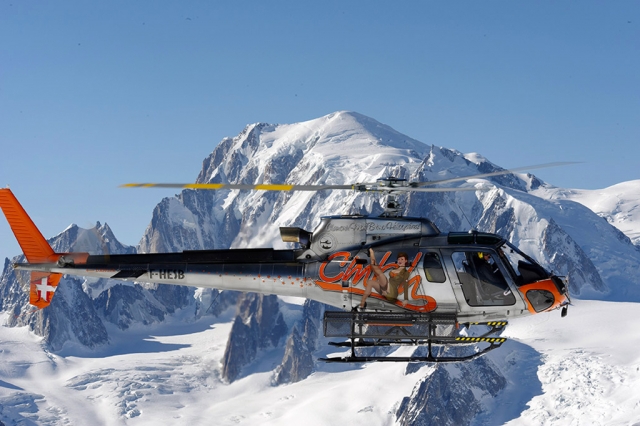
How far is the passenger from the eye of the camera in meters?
33.0

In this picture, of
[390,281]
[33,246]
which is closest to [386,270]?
[390,281]

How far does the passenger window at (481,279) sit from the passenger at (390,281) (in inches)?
76.8

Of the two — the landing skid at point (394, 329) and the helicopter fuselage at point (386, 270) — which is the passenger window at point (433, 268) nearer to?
the helicopter fuselage at point (386, 270)

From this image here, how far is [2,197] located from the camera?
125 feet

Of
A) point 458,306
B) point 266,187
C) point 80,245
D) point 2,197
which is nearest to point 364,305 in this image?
point 458,306

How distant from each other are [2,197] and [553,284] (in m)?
24.1

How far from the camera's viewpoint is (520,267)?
3303cm

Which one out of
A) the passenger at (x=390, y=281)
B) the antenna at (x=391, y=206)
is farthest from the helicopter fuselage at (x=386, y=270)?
the antenna at (x=391, y=206)

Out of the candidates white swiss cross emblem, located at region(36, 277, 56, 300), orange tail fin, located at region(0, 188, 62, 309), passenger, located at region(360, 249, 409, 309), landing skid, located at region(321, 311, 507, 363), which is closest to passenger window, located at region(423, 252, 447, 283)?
passenger, located at region(360, 249, 409, 309)

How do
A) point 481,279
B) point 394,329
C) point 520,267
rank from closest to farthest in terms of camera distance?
1. point 481,279
2. point 520,267
3. point 394,329

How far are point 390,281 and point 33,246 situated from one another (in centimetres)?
1638

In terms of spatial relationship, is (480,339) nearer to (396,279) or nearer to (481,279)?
(481,279)

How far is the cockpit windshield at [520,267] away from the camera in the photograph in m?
32.8

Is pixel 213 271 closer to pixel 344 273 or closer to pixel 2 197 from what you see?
pixel 344 273
